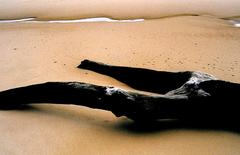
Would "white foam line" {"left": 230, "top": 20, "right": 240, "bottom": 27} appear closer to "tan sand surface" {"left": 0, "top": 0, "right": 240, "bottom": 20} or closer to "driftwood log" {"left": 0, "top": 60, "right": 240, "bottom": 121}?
"tan sand surface" {"left": 0, "top": 0, "right": 240, "bottom": 20}

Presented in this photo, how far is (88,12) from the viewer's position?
9.66 metres

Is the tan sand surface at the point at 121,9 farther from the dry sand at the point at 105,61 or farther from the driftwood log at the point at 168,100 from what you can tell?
the driftwood log at the point at 168,100

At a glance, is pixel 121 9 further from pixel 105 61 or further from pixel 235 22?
pixel 105 61

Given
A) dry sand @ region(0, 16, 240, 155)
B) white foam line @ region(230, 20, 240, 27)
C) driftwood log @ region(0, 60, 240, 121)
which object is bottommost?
dry sand @ region(0, 16, 240, 155)

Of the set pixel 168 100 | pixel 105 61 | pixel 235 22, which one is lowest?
pixel 105 61

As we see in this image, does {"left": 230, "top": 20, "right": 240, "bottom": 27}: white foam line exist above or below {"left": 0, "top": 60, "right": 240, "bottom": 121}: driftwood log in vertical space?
below

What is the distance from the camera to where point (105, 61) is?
5129 millimetres

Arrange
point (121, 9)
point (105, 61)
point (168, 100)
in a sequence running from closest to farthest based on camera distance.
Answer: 1. point (168, 100)
2. point (105, 61)
3. point (121, 9)

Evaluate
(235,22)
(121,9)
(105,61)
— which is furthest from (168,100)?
(121,9)

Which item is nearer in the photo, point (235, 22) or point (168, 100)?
point (168, 100)

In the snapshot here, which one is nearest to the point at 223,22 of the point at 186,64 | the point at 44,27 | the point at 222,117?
the point at 186,64

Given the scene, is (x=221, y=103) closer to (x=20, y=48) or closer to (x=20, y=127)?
(x=20, y=127)

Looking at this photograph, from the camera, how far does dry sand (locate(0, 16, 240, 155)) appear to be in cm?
273

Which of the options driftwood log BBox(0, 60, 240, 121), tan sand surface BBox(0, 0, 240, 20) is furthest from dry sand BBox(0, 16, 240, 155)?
tan sand surface BBox(0, 0, 240, 20)
